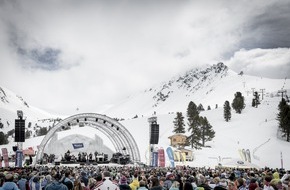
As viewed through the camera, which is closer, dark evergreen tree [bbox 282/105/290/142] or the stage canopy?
the stage canopy

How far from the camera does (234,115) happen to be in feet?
275

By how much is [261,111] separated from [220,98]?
361 feet

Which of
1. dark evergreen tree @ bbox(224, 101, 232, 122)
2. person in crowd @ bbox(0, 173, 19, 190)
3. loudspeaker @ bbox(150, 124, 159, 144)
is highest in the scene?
Result: dark evergreen tree @ bbox(224, 101, 232, 122)

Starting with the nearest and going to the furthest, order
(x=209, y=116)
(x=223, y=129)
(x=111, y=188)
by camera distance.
A: (x=111, y=188), (x=223, y=129), (x=209, y=116)

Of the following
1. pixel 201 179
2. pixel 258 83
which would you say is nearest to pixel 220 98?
pixel 258 83

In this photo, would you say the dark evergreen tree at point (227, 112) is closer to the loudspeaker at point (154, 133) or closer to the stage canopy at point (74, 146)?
the stage canopy at point (74, 146)

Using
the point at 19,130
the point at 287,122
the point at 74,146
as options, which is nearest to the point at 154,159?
the point at 19,130

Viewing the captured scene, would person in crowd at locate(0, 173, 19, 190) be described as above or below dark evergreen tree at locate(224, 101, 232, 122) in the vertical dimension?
below

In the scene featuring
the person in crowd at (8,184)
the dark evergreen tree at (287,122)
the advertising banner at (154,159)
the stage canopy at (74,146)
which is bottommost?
the advertising banner at (154,159)

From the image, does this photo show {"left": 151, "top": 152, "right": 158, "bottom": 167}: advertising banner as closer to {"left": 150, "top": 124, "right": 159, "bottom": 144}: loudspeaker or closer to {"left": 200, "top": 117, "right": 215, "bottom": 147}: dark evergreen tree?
{"left": 150, "top": 124, "right": 159, "bottom": 144}: loudspeaker

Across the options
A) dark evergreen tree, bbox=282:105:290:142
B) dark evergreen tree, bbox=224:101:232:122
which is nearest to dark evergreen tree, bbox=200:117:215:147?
dark evergreen tree, bbox=282:105:290:142

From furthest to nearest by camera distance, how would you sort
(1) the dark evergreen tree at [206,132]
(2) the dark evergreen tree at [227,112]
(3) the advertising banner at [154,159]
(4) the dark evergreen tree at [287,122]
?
(2) the dark evergreen tree at [227,112] → (1) the dark evergreen tree at [206,132] → (4) the dark evergreen tree at [287,122] → (3) the advertising banner at [154,159]

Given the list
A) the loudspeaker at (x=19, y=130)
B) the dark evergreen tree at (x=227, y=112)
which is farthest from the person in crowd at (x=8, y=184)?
the dark evergreen tree at (x=227, y=112)

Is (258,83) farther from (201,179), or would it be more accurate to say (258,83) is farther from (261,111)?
(201,179)
